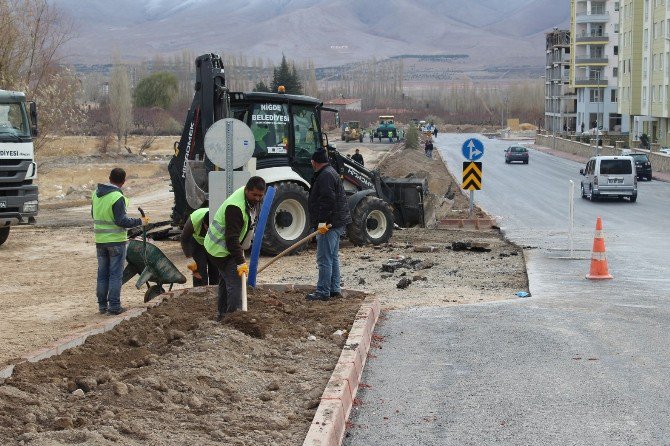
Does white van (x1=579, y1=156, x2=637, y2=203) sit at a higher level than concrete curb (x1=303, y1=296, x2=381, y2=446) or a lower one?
lower

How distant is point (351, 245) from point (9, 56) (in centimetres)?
2713

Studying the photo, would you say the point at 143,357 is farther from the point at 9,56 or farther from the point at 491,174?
the point at 491,174

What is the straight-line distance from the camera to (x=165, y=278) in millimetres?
13914

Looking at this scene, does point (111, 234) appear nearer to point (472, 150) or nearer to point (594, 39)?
point (472, 150)

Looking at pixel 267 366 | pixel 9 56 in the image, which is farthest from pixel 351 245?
pixel 9 56

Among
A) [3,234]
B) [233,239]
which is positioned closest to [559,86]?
[3,234]

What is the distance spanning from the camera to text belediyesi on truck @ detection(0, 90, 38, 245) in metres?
21.9

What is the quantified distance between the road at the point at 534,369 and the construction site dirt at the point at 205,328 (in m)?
0.61

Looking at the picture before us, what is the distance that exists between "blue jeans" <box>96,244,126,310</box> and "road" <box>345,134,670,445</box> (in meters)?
3.30

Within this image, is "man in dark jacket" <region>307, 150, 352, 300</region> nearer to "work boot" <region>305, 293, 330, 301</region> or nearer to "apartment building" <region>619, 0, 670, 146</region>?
"work boot" <region>305, 293, 330, 301</region>

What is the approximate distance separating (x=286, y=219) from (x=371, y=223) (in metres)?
2.31

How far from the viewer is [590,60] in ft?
451

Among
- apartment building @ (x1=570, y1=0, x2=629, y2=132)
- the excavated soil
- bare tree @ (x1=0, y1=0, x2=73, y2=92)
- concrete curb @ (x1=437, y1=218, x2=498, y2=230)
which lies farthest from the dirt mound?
apartment building @ (x1=570, y1=0, x2=629, y2=132)

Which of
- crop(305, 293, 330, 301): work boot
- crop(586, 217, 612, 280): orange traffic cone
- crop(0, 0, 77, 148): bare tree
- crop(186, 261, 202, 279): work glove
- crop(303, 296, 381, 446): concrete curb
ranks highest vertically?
crop(0, 0, 77, 148): bare tree
